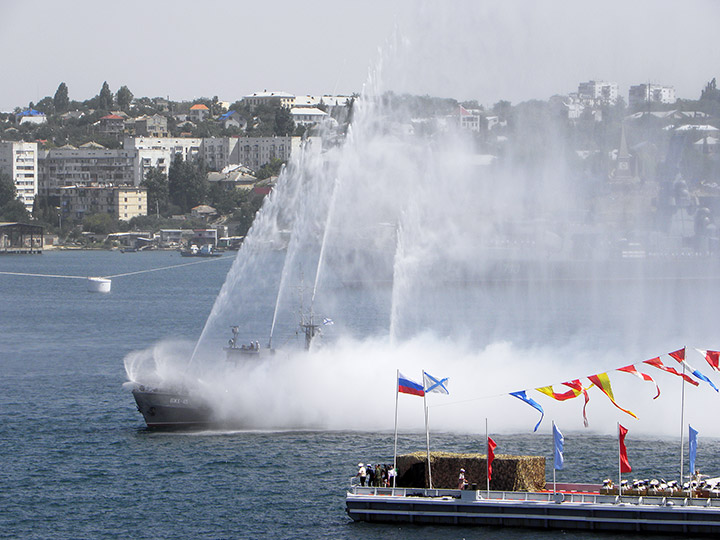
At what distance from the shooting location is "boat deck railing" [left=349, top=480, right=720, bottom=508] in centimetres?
3581

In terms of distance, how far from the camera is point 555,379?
54.5 m

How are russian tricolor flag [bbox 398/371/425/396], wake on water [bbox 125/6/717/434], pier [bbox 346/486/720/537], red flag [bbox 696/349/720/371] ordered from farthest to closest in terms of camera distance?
1. wake on water [bbox 125/6/717/434]
2. russian tricolor flag [bbox 398/371/425/396]
3. red flag [bbox 696/349/720/371]
4. pier [bbox 346/486/720/537]

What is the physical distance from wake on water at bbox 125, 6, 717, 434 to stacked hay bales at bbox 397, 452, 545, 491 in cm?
1161

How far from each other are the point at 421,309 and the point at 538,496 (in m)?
63.3

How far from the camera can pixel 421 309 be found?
100000mm

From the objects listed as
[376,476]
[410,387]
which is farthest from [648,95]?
[376,476]

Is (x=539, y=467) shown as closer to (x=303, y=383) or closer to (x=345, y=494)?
(x=345, y=494)

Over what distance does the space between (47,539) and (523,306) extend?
74.8 m

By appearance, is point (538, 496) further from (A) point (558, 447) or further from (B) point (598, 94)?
(B) point (598, 94)

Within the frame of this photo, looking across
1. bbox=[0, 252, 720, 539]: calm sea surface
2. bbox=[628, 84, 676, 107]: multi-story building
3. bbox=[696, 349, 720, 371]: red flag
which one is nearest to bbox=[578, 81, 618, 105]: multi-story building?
bbox=[628, 84, 676, 107]: multi-story building

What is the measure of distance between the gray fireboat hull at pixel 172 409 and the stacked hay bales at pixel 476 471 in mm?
14310

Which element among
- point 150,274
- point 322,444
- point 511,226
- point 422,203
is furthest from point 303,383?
point 150,274

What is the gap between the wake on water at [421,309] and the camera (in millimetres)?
50906

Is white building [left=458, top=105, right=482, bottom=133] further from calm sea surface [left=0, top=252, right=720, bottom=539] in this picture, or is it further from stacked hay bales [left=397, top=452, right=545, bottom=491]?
stacked hay bales [left=397, top=452, right=545, bottom=491]
